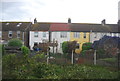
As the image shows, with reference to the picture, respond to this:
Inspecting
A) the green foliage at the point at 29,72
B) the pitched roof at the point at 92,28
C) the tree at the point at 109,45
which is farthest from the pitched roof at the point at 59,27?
the green foliage at the point at 29,72

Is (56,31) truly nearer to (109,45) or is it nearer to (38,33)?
(38,33)

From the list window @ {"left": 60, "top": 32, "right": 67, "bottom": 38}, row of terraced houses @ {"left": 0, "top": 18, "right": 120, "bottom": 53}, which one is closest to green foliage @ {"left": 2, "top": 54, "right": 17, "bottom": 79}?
row of terraced houses @ {"left": 0, "top": 18, "right": 120, "bottom": 53}

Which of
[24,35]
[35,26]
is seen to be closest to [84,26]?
[35,26]

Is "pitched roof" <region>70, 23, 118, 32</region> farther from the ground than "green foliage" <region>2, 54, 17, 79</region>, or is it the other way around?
"pitched roof" <region>70, 23, 118, 32</region>

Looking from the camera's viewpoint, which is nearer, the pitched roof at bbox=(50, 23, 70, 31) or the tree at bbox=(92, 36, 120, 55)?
the tree at bbox=(92, 36, 120, 55)

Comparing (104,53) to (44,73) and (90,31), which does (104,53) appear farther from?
(90,31)

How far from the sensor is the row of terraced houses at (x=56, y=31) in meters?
8.30

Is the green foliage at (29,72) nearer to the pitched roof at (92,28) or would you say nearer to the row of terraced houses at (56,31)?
the row of terraced houses at (56,31)

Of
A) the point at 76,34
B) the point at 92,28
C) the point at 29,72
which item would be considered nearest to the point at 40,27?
the point at 76,34

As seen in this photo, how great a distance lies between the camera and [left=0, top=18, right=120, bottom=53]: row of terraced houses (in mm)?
8297

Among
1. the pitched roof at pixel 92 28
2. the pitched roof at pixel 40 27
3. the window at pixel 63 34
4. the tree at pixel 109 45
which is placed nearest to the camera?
the tree at pixel 109 45

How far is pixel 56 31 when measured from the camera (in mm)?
8398

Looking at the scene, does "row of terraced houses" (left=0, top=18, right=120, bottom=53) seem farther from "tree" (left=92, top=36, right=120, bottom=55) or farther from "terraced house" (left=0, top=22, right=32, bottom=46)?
"tree" (left=92, top=36, right=120, bottom=55)

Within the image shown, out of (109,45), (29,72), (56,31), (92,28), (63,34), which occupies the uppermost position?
(92,28)
